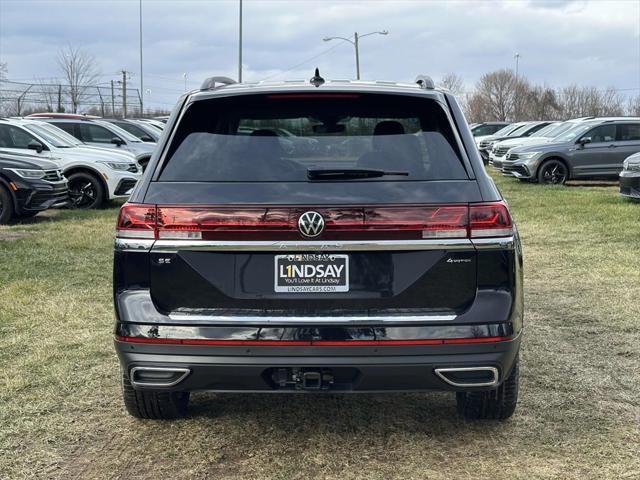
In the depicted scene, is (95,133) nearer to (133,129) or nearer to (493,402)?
(133,129)

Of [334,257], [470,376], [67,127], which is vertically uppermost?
[67,127]

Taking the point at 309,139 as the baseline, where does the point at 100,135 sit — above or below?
above

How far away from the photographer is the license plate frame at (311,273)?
336 centimetres

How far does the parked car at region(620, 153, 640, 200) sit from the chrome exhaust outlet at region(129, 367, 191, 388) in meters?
12.1

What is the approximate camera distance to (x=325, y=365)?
3383 millimetres

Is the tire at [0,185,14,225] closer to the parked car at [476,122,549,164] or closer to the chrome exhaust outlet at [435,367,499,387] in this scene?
the chrome exhaust outlet at [435,367,499,387]

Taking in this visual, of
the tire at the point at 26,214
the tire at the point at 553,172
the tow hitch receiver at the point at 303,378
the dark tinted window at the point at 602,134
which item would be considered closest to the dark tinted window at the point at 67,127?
the tire at the point at 26,214

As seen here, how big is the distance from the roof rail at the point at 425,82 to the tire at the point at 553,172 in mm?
16232

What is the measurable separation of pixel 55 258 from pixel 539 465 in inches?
283

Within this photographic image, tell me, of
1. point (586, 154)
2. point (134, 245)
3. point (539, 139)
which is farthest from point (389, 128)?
point (539, 139)

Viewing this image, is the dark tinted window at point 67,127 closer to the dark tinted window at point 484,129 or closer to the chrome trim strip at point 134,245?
the chrome trim strip at point 134,245

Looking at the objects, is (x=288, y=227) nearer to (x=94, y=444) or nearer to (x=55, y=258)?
(x=94, y=444)

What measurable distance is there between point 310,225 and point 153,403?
1.49 metres

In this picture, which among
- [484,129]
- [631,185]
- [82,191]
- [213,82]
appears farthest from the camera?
[484,129]
